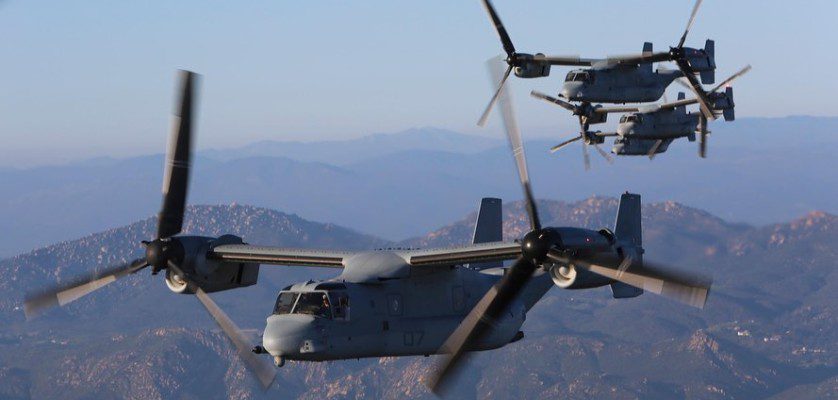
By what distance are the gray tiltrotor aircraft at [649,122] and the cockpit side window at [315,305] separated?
48.0 meters

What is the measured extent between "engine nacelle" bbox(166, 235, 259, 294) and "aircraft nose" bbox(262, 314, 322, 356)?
10.1 metres

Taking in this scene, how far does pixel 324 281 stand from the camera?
7119cm

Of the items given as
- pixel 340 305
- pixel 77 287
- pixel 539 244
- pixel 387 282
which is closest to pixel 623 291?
pixel 387 282

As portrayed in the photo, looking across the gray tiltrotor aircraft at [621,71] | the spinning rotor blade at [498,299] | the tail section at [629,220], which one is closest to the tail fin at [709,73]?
the gray tiltrotor aircraft at [621,71]

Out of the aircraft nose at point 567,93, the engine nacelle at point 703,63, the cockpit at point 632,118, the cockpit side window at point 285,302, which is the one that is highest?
the engine nacelle at point 703,63

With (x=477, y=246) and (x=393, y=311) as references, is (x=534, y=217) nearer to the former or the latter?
(x=477, y=246)

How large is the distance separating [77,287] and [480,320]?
25.2 metres

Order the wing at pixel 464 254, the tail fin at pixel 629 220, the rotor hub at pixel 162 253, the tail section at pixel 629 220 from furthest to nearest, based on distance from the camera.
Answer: the tail fin at pixel 629 220
the tail section at pixel 629 220
the rotor hub at pixel 162 253
the wing at pixel 464 254

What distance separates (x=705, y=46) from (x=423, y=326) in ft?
157

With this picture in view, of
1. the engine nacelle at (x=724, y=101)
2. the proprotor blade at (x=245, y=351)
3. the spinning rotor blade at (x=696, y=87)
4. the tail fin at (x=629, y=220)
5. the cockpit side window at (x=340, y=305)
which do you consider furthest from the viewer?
the engine nacelle at (x=724, y=101)

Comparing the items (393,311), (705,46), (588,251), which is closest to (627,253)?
(588,251)

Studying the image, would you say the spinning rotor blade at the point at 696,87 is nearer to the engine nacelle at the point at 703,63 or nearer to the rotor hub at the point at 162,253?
the engine nacelle at the point at 703,63

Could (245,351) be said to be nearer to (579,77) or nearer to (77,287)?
(77,287)

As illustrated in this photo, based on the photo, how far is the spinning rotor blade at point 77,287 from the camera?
74688 mm
